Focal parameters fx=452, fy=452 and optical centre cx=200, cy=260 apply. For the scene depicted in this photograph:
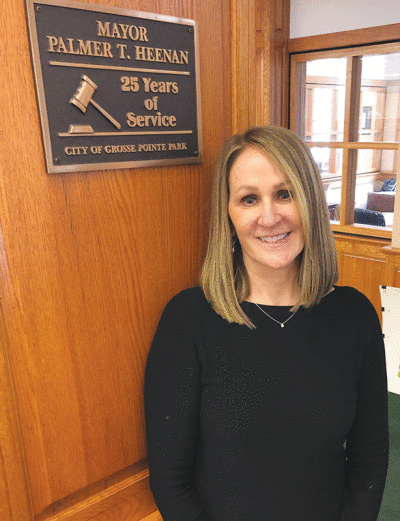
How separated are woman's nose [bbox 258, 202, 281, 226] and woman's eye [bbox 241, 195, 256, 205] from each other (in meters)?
0.03

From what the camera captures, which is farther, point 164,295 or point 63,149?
point 164,295

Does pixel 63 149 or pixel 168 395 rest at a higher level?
pixel 63 149

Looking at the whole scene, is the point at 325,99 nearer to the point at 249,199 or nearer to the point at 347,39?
the point at 347,39

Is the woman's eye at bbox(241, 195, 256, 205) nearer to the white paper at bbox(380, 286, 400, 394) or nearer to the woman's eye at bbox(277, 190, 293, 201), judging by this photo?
the woman's eye at bbox(277, 190, 293, 201)

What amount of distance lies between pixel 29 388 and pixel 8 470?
13 centimetres

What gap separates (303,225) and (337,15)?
3.66 m

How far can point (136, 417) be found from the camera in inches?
36.2

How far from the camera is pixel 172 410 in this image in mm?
963

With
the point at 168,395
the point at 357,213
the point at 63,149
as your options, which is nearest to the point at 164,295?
the point at 168,395

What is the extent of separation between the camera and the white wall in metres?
3.62

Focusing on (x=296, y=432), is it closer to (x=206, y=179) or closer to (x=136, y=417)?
(x=136, y=417)

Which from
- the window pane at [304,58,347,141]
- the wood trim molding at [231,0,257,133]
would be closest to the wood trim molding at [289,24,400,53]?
the window pane at [304,58,347,141]

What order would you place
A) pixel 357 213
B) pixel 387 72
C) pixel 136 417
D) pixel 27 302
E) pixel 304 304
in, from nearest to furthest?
pixel 27 302 < pixel 136 417 < pixel 304 304 < pixel 387 72 < pixel 357 213

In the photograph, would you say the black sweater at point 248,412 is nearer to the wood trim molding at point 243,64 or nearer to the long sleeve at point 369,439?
the long sleeve at point 369,439
